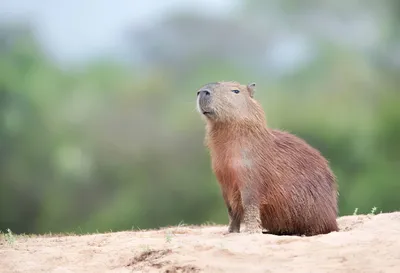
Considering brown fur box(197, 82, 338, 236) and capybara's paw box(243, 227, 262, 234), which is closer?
capybara's paw box(243, 227, 262, 234)

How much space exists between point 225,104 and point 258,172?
63 cm

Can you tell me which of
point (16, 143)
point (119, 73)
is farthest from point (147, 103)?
point (16, 143)

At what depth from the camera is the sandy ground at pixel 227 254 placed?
4.42 metres

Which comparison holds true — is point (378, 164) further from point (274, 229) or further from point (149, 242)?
point (149, 242)

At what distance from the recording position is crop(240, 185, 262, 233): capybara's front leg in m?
5.62

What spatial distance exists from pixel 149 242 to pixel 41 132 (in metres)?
7.12

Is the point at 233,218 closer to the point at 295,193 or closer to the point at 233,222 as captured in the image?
the point at 233,222

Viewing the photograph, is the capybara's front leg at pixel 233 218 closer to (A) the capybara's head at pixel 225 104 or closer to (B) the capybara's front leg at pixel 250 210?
(B) the capybara's front leg at pixel 250 210

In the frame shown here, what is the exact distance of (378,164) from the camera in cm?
1228

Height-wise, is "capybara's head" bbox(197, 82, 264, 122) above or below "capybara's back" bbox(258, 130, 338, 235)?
above

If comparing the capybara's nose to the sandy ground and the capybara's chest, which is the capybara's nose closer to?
the capybara's chest

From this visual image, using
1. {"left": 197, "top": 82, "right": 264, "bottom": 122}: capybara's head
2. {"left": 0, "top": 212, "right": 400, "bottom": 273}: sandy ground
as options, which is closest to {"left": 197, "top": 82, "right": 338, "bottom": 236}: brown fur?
{"left": 197, "top": 82, "right": 264, "bottom": 122}: capybara's head

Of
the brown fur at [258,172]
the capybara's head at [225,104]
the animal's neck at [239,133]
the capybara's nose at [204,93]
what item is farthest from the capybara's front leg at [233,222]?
the capybara's nose at [204,93]

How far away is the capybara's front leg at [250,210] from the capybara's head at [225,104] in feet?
2.04
